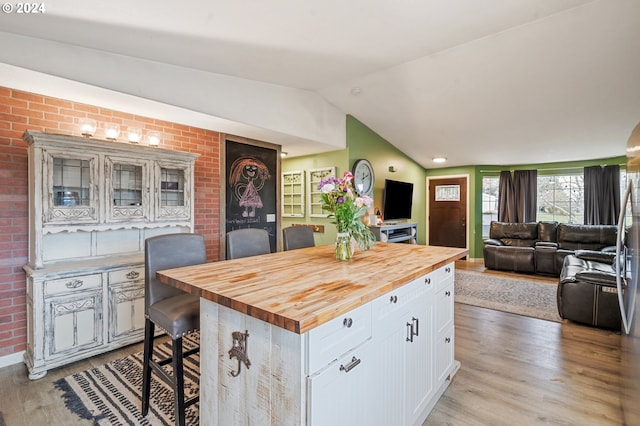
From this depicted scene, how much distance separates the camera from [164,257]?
6.19 feet

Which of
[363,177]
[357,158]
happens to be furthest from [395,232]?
[357,158]

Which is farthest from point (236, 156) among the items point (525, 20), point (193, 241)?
A: point (525, 20)

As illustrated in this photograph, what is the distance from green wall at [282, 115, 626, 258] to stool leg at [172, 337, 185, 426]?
3467mm

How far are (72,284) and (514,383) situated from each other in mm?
3473

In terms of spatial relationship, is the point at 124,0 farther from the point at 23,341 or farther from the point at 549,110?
the point at 549,110

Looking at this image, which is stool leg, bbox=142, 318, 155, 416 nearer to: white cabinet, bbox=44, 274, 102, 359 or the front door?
white cabinet, bbox=44, 274, 102, 359

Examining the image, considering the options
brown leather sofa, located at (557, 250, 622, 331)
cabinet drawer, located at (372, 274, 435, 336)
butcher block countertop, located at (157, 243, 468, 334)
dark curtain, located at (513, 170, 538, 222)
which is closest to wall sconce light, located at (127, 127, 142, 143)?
butcher block countertop, located at (157, 243, 468, 334)

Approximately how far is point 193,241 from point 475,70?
3410 millimetres

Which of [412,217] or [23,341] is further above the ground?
[412,217]

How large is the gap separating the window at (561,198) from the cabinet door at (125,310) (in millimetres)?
7499

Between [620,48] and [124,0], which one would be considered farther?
[620,48]

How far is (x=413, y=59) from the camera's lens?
337cm

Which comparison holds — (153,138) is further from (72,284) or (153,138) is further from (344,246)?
(344,246)

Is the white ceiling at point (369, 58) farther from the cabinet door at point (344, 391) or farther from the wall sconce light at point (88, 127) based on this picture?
the cabinet door at point (344, 391)
